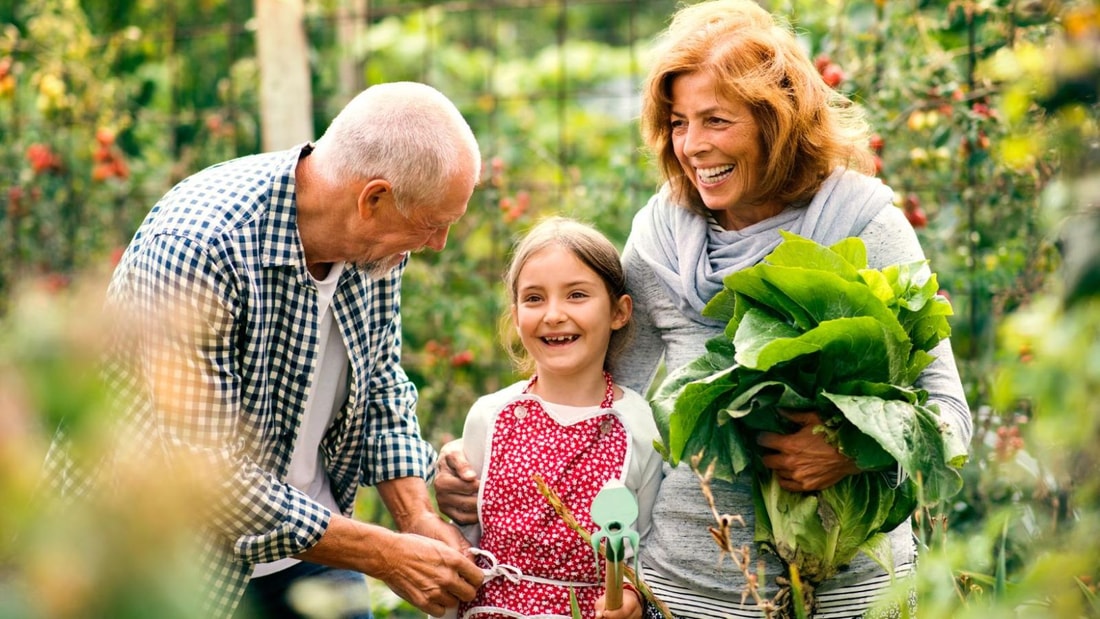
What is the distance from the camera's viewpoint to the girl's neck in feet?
8.53

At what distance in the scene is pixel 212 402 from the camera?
86.4 inches

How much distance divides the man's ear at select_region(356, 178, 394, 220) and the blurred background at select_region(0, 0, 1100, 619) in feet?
2.28

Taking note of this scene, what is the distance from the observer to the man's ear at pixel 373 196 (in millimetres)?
2326

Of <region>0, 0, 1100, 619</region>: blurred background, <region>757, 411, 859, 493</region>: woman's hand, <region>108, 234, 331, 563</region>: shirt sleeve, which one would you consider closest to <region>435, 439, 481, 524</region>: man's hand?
<region>108, 234, 331, 563</region>: shirt sleeve

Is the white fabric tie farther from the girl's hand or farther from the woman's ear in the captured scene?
the woman's ear

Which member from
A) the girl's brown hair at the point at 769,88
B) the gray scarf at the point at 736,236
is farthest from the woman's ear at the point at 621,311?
the girl's brown hair at the point at 769,88

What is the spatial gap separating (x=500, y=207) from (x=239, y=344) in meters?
2.22

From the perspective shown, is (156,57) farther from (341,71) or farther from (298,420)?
(298,420)

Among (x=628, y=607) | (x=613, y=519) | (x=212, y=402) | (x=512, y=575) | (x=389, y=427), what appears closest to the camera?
(x=613, y=519)

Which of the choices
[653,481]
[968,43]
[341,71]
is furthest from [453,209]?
[341,71]

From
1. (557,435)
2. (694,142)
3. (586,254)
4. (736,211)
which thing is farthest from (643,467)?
(694,142)

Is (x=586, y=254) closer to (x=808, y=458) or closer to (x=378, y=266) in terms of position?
(x=378, y=266)

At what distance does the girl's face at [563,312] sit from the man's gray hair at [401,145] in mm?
295

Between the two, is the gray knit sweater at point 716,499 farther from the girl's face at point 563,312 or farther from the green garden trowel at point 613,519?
the green garden trowel at point 613,519
